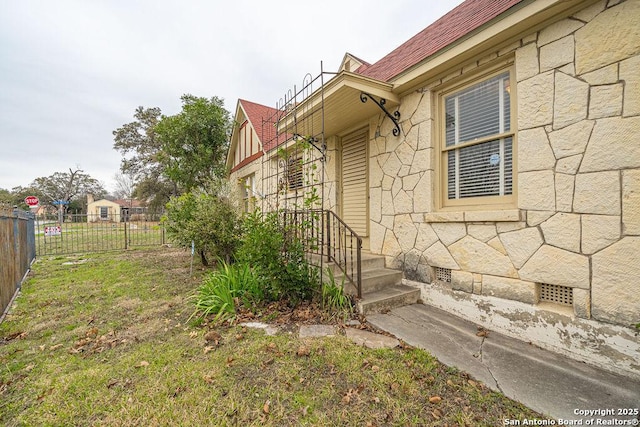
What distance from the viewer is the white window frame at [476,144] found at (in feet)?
9.46

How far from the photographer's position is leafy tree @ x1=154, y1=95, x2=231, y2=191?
33.5 feet

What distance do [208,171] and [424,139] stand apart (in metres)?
9.71

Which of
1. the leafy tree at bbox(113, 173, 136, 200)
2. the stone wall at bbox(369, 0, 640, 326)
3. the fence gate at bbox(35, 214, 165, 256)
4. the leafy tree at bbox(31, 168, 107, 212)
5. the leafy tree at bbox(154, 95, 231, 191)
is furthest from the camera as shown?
the leafy tree at bbox(113, 173, 136, 200)

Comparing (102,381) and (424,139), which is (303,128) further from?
(102,381)

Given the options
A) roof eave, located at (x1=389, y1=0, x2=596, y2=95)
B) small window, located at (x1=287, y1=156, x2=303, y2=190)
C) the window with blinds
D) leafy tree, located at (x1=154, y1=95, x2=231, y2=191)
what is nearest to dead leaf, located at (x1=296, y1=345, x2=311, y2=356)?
small window, located at (x1=287, y1=156, x2=303, y2=190)

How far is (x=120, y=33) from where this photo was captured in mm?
6746

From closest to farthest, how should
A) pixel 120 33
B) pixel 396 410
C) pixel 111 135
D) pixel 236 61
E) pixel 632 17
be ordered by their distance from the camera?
pixel 396 410 < pixel 632 17 < pixel 120 33 < pixel 236 61 < pixel 111 135

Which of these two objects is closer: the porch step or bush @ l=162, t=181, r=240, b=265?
the porch step

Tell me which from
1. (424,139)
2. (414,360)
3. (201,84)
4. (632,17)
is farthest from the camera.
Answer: (201,84)

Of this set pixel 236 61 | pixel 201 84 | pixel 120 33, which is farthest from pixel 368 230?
pixel 201 84

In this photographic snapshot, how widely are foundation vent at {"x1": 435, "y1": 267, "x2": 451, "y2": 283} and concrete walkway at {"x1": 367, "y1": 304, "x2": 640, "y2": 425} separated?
57 cm

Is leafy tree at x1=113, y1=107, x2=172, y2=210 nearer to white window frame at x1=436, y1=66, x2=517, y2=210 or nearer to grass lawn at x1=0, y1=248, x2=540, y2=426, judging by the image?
grass lawn at x1=0, y1=248, x2=540, y2=426

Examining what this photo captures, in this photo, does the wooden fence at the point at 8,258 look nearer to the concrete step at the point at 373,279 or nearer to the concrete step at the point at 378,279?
the concrete step at the point at 373,279

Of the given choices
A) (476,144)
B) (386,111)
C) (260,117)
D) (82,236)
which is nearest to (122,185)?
(82,236)
